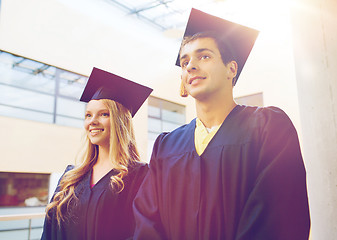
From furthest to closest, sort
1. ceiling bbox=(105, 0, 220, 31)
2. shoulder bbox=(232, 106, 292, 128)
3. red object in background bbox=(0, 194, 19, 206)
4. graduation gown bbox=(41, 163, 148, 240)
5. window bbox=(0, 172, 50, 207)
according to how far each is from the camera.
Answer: ceiling bbox=(105, 0, 220, 31), red object in background bbox=(0, 194, 19, 206), window bbox=(0, 172, 50, 207), graduation gown bbox=(41, 163, 148, 240), shoulder bbox=(232, 106, 292, 128)

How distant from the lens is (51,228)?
1.84 metres

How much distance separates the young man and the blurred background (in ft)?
8.12

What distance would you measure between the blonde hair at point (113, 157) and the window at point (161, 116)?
23.2 feet

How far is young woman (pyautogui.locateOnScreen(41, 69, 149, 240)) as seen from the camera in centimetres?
172

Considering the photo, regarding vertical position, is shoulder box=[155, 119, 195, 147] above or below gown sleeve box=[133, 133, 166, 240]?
above

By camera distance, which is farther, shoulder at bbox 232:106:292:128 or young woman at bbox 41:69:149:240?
young woman at bbox 41:69:149:240

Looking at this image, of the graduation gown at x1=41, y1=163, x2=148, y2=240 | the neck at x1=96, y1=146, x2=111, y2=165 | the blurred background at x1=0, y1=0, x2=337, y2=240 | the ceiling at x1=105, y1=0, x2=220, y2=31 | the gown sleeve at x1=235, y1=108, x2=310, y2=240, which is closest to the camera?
the gown sleeve at x1=235, y1=108, x2=310, y2=240

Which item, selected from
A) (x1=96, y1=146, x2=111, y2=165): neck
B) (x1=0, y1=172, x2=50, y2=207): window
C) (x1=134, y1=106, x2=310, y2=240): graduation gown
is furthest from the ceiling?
(x1=134, y1=106, x2=310, y2=240): graduation gown

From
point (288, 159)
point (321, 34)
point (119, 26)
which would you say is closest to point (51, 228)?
point (288, 159)

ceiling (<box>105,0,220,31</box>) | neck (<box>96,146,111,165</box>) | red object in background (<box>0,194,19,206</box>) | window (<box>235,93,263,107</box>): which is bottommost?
red object in background (<box>0,194,19,206</box>)

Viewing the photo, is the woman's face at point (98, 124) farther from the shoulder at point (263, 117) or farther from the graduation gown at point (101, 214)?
the shoulder at point (263, 117)

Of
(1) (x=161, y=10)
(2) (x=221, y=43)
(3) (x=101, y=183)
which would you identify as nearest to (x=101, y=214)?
(3) (x=101, y=183)

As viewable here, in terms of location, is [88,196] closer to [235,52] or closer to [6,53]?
[235,52]

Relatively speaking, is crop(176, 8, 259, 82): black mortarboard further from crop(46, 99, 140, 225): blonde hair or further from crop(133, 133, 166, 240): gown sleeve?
crop(46, 99, 140, 225): blonde hair
